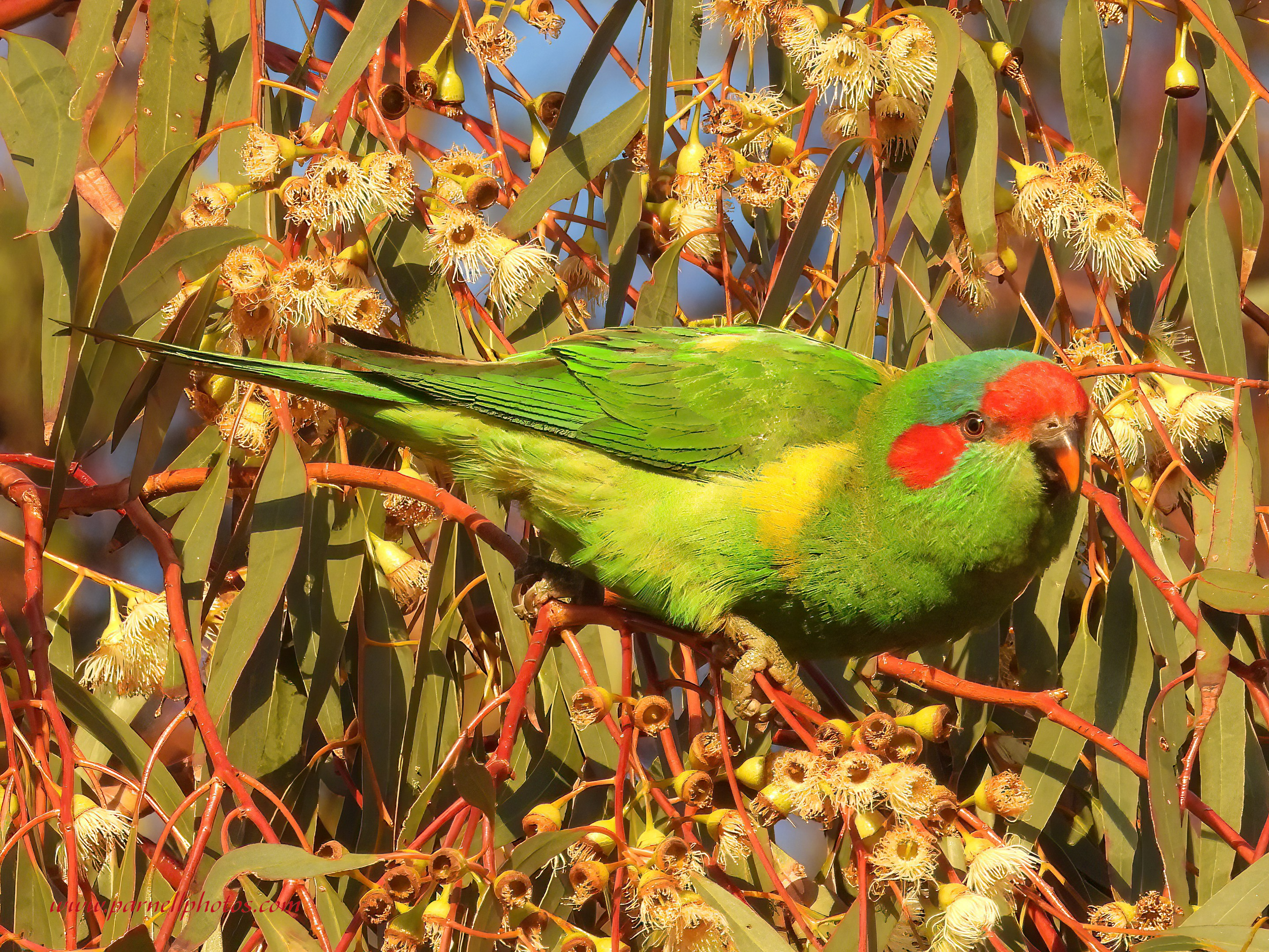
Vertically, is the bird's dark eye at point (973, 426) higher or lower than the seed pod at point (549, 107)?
lower

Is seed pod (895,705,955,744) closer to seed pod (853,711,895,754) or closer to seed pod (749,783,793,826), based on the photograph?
seed pod (853,711,895,754)

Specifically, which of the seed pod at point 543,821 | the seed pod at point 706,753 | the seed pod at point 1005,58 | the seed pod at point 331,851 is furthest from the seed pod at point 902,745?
the seed pod at point 1005,58

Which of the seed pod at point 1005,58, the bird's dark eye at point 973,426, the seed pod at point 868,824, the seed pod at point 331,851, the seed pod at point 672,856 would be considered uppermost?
the seed pod at point 1005,58

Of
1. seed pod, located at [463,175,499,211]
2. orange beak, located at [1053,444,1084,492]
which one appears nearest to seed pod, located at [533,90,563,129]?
seed pod, located at [463,175,499,211]

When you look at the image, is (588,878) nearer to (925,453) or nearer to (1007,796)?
(1007,796)

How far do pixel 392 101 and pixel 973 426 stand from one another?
1413 millimetres

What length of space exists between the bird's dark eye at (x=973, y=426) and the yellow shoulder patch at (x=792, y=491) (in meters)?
0.25

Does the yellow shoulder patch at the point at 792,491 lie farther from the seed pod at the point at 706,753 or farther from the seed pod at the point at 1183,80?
the seed pod at the point at 1183,80

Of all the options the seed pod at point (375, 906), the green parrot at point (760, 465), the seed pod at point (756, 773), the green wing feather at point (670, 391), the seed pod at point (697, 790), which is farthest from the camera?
the green wing feather at point (670, 391)

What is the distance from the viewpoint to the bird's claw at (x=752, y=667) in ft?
7.22

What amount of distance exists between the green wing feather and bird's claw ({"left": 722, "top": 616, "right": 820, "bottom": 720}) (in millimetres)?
343

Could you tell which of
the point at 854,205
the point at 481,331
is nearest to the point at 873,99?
the point at 854,205

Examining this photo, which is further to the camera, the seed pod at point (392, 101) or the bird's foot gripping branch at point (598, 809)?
the seed pod at point (392, 101)

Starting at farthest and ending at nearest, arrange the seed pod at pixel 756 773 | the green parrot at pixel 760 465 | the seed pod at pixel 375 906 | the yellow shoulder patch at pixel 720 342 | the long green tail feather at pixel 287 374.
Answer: the yellow shoulder patch at pixel 720 342, the green parrot at pixel 760 465, the long green tail feather at pixel 287 374, the seed pod at pixel 756 773, the seed pod at pixel 375 906
